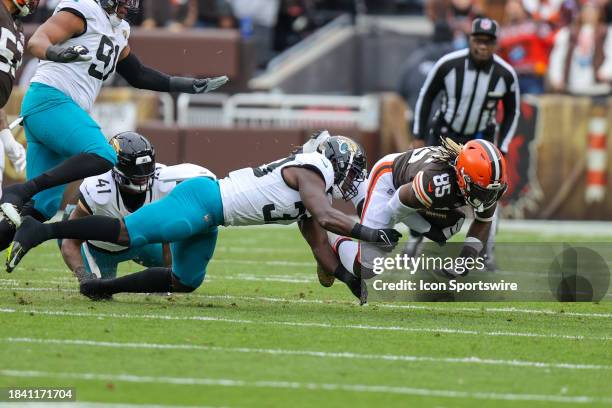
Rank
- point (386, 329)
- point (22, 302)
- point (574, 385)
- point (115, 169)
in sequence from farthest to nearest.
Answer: point (115, 169), point (22, 302), point (386, 329), point (574, 385)

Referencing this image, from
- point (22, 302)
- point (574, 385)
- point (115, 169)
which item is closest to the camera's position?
point (574, 385)

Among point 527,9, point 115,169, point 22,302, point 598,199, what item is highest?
point 115,169

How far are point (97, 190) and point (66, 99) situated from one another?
59 cm

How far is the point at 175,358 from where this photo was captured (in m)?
6.08

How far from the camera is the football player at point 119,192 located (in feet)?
26.7

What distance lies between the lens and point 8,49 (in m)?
7.93

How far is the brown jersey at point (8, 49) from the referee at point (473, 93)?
3.51 metres

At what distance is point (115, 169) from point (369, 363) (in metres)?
2.71

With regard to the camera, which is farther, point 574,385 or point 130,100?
point 130,100

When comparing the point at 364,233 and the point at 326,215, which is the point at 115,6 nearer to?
the point at 326,215

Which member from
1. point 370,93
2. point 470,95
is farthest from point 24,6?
point 370,93

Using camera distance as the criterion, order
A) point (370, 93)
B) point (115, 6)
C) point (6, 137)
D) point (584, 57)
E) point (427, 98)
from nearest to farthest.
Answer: point (115, 6) < point (6, 137) < point (427, 98) < point (584, 57) < point (370, 93)

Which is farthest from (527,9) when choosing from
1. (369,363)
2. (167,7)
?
(369,363)

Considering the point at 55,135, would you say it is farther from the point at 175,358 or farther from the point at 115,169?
the point at 175,358
